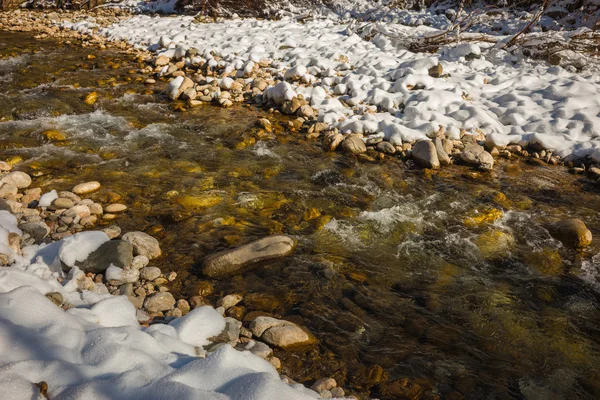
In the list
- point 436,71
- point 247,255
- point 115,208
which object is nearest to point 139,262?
point 247,255

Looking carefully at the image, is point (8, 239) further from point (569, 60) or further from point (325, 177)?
point (569, 60)

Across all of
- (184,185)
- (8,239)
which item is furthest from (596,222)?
(8,239)

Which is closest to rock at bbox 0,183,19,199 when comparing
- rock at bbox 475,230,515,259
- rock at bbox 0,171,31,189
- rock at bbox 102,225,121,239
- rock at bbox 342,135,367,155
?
rock at bbox 0,171,31,189

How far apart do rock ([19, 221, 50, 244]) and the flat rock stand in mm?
723

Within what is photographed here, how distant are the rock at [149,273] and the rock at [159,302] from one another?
23cm

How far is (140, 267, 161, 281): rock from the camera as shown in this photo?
9.61 ft

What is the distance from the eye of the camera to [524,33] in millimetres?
7922

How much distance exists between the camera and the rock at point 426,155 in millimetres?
4854

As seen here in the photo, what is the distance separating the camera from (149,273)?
2.95 m

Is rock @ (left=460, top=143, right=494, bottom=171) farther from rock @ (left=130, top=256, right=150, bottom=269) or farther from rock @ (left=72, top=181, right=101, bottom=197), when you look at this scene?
rock @ (left=72, top=181, right=101, bottom=197)

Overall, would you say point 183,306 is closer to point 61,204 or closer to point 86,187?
point 61,204

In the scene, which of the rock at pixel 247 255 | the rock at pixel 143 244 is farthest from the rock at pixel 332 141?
the rock at pixel 143 244

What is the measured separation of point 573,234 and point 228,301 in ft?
10.1

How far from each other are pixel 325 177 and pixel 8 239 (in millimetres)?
2958
